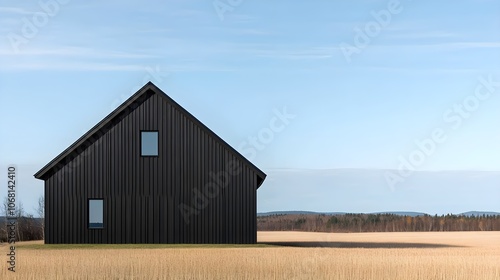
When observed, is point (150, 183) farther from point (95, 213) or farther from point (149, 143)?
point (95, 213)

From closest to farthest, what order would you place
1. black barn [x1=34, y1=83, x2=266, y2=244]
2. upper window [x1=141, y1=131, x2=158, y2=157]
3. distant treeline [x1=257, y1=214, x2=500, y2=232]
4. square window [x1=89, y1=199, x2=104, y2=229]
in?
black barn [x1=34, y1=83, x2=266, y2=244]
upper window [x1=141, y1=131, x2=158, y2=157]
square window [x1=89, y1=199, x2=104, y2=229]
distant treeline [x1=257, y1=214, x2=500, y2=232]

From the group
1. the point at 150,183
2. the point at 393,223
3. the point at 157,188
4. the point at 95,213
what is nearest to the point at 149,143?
the point at 150,183

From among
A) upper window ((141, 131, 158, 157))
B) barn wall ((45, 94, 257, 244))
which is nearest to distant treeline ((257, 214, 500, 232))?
barn wall ((45, 94, 257, 244))

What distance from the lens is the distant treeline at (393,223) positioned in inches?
2662

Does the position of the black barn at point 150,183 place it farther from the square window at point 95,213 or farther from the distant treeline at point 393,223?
the distant treeline at point 393,223

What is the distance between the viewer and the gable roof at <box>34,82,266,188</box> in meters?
35.5

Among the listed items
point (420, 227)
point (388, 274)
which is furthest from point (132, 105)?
point (420, 227)

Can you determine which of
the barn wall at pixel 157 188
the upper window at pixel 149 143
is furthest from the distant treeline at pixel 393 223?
the upper window at pixel 149 143

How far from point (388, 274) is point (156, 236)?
1801 cm

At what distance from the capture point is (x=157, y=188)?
35.3 meters

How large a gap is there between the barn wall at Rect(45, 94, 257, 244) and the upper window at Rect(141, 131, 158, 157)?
0.21 m

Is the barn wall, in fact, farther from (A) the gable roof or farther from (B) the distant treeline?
(B) the distant treeline

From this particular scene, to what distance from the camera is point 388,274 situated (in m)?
19.1

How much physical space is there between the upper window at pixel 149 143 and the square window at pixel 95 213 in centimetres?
294
